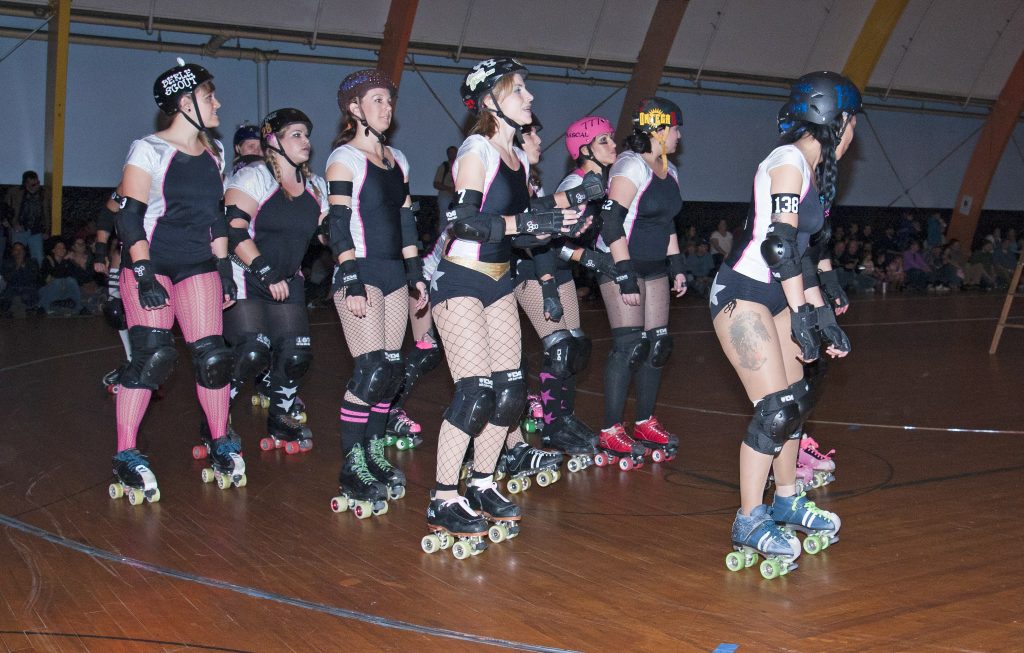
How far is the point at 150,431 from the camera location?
19.7 feet

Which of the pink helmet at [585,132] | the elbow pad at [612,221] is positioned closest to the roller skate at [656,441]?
the elbow pad at [612,221]

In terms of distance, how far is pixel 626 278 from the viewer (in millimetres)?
4746

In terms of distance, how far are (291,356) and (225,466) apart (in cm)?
67

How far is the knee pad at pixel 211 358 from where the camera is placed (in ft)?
15.2

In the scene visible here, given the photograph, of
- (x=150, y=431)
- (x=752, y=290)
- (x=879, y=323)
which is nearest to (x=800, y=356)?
(x=752, y=290)

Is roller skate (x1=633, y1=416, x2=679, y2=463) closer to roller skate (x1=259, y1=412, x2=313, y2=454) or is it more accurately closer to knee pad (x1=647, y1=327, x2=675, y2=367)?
knee pad (x1=647, y1=327, x2=675, y2=367)

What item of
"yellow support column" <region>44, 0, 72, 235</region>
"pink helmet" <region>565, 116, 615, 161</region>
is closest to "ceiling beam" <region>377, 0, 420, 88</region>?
"yellow support column" <region>44, 0, 72, 235</region>

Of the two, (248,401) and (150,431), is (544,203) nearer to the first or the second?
(150,431)

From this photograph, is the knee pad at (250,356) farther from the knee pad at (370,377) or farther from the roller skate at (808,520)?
the roller skate at (808,520)

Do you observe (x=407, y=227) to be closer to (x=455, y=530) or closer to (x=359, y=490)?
(x=359, y=490)

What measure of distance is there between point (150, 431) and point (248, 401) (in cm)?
104

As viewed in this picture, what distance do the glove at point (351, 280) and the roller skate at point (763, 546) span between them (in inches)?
68.6

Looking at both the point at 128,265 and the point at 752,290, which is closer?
the point at 752,290

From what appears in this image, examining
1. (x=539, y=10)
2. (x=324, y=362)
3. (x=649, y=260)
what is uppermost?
(x=539, y=10)
